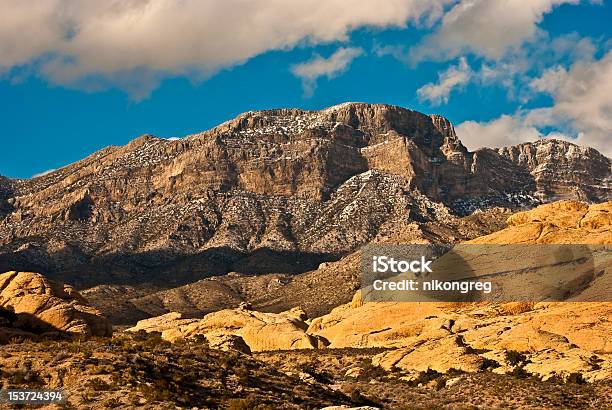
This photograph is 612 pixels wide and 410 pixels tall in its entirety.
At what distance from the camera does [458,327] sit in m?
60.5

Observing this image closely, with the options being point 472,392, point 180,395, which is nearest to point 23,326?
point 180,395

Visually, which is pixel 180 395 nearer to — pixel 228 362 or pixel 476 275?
pixel 228 362

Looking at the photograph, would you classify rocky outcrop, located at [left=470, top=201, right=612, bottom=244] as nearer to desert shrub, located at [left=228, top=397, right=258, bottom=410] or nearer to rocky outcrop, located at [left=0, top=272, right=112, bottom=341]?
rocky outcrop, located at [left=0, top=272, right=112, bottom=341]

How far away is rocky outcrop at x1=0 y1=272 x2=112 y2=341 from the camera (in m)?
47.4

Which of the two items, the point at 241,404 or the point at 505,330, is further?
the point at 505,330

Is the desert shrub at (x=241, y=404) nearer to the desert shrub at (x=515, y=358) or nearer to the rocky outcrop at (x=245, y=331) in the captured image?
the desert shrub at (x=515, y=358)

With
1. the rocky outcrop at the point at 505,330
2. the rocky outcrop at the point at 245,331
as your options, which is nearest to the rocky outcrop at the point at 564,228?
the rocky outcrop at the point at 505,330

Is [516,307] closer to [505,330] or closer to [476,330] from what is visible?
[476,330]

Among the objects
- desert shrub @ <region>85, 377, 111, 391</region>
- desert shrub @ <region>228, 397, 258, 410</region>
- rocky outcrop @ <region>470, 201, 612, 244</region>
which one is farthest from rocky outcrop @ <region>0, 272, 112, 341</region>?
rocky outcrop @ <region>470, 201, 612, 244</region>

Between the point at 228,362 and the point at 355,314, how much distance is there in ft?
126

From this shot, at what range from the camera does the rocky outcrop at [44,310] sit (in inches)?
1865

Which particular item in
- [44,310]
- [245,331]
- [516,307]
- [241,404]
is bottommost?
[241,404]

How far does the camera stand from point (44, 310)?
49031mm

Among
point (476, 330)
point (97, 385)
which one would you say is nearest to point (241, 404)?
point (97, 385)
